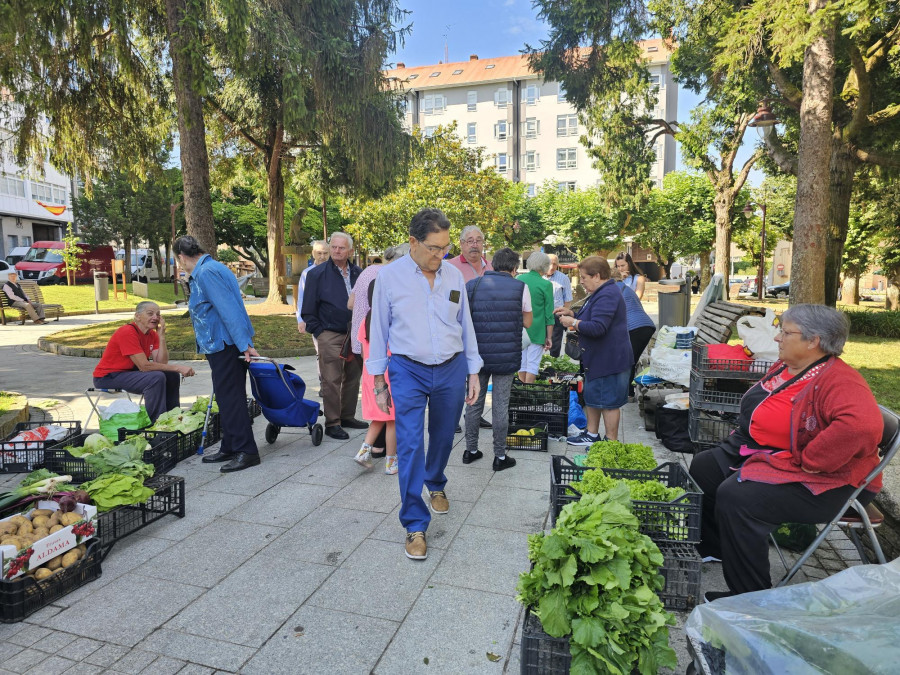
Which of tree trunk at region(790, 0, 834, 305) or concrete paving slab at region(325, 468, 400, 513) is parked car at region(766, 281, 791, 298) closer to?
tree trunk at region(790, 0, 834, 305)

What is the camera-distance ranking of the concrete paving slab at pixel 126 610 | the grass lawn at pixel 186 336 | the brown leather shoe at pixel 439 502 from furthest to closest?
the grass lawn at pixel 186 336, the brown leather shoe at pixel 439 502, the concrete paving slab at pixel 126 610

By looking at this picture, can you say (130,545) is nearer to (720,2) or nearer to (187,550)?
(187,550)

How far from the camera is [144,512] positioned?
399cm

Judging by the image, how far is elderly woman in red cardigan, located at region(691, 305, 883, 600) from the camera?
8.83 feet

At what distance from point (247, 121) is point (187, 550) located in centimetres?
1629

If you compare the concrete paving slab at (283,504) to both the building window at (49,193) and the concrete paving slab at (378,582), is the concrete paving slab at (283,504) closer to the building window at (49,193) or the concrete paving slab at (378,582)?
the concrete paving slab at (378,582)

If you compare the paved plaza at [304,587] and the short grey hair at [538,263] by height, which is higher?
the short grey hair at [538,263]

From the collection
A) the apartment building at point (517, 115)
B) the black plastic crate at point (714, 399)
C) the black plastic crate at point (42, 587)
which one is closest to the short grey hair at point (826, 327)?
the black plastic crate at point (714, 399)

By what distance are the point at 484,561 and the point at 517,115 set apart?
61.7m

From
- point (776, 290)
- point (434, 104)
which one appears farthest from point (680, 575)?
point (434, 104)

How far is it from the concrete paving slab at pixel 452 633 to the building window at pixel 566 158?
190ft

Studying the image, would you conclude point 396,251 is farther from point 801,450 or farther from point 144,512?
point 801,450

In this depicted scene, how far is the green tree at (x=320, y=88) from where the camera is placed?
1105 cm

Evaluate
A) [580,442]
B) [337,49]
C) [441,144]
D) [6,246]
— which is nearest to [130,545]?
[580,442]
